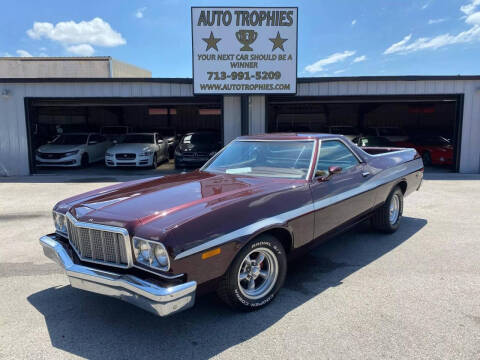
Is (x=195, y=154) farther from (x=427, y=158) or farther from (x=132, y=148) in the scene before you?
(x=427, y=158)

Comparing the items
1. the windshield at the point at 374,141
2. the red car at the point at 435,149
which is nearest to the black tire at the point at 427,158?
the red car at the point at 435,149

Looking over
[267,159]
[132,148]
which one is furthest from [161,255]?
[132,148]

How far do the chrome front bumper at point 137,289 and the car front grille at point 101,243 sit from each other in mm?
109

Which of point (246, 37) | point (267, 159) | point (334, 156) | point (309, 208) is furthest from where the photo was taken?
point (246, 37)

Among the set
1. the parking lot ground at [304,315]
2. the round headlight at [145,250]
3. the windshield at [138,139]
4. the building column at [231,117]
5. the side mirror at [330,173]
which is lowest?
the parking lot ground at [304,315]

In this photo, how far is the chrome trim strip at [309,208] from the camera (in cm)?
266

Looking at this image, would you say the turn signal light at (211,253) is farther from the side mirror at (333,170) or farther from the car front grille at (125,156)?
the car front grille at (125,156)

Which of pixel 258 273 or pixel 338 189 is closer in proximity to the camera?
pixel 258 273

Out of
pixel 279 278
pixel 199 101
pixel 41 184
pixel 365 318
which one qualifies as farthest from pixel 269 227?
pixel 199 101

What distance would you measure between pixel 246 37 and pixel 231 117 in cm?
281

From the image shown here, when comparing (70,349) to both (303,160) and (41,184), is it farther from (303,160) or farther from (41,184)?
(41,184)

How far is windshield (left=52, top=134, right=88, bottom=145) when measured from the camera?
51.6ft

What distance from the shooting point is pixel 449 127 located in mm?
24734

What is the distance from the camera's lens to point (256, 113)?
13.1m
